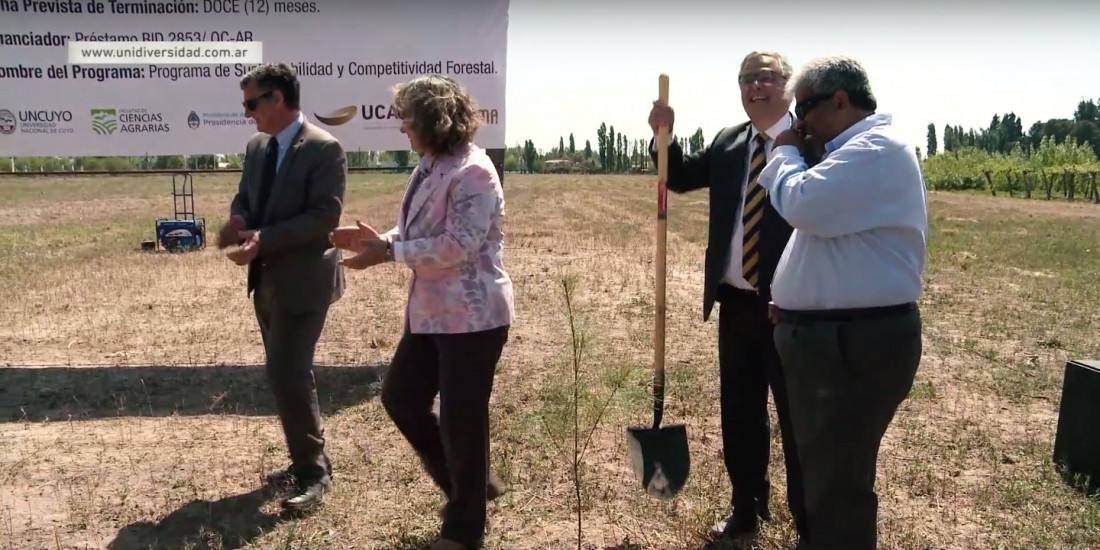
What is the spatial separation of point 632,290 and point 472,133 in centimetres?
722

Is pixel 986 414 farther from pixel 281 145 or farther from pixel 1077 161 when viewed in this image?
pixel 1077 161

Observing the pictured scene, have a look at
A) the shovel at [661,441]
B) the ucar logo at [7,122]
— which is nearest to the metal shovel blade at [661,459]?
the shovel at [661,441]

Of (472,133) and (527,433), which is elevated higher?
(472,133)

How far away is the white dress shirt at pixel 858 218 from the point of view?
243cm

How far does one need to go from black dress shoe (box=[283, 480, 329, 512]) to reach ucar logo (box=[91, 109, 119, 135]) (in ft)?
13.5

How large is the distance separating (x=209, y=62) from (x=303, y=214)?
3508 mm

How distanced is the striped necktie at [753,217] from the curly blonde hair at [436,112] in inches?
48.4

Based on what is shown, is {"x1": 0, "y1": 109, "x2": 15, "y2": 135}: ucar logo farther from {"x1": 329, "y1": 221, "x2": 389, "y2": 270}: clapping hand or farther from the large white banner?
{"x1": 329, "y1": 221, "x2": 389, "y2": 270}: clapping hand

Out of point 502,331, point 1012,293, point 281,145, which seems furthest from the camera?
point 1012,293

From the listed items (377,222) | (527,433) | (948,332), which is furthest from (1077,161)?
(527,433)

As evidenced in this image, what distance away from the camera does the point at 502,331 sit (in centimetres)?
322

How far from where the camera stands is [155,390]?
593 centimetres

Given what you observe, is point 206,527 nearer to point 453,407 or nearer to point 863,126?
point 453,407

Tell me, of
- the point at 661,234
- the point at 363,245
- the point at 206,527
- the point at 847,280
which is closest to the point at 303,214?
the point at 363,245
